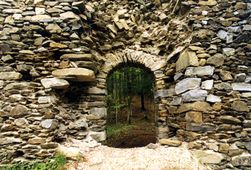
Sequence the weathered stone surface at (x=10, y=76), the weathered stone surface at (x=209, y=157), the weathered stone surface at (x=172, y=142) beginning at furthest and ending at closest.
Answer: the weathered stone surface at (x=172, y=142)
the weathered stone surface at (x=10, y=76)
the weathered stone surface at (x=209, y=157)

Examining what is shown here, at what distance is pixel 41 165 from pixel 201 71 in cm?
323

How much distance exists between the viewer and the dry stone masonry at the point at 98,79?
413 cm

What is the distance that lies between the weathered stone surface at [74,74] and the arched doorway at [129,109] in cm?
532

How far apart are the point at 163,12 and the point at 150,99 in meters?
9.58

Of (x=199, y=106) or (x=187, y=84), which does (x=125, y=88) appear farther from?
(x=199, y=106)

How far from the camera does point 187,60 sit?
452cm

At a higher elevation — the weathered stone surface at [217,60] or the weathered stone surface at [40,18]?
the weathered stone surface at [40,18]

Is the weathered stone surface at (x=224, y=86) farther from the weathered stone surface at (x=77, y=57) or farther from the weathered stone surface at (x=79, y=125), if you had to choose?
the weathered stone surface at (x=79, y=125)

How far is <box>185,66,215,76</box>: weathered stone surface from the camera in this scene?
4359 mm

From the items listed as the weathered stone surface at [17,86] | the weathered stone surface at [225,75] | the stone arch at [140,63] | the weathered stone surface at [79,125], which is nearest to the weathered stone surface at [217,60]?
the weathered stone surface at [225,75]

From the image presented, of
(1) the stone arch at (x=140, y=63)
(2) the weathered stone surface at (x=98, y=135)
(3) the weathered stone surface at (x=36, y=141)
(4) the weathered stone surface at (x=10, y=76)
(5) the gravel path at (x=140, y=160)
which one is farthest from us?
(1) the stone arch at (x=140, y=63)

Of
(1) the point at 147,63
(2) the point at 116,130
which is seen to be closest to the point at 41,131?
(1) the point at 147,63

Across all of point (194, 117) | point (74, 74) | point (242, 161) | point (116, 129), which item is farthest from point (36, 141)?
Answer: point (116, 129)

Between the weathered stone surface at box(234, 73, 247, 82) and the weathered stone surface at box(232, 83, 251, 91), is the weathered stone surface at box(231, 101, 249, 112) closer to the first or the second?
the weathered stone surface at box(232, 83, 251, 91)
